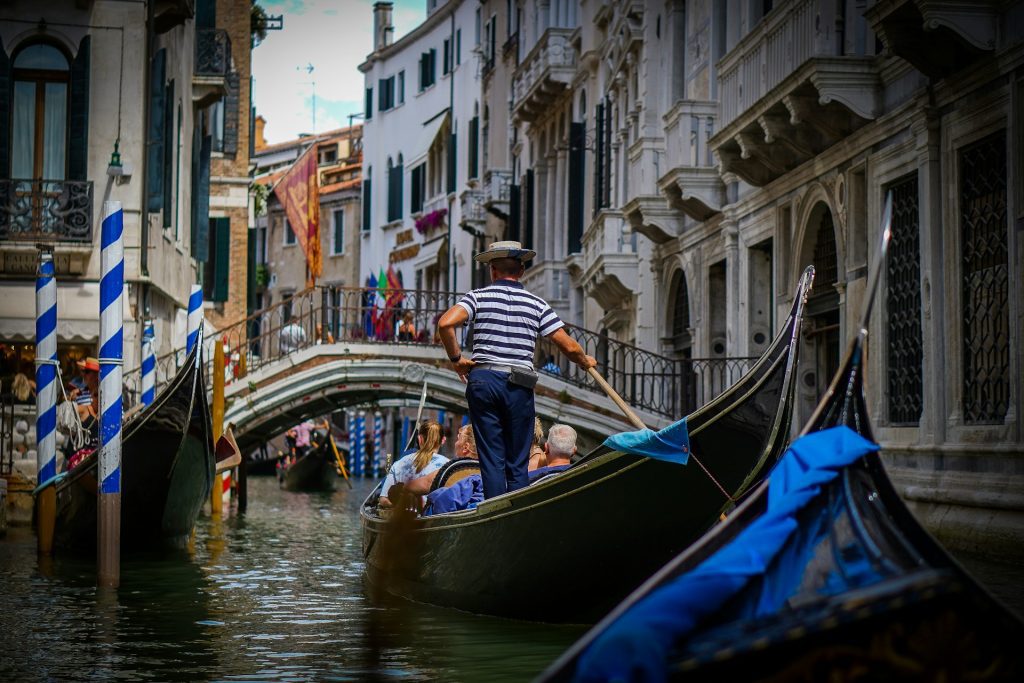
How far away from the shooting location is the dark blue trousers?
19.5ft

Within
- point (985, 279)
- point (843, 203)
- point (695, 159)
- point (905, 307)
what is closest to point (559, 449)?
point (985, 279)

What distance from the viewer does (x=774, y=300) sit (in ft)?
38.8

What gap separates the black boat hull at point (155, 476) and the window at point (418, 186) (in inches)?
861

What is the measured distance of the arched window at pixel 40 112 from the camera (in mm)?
13164

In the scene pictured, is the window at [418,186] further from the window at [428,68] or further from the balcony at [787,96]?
the balcony at [787,96]

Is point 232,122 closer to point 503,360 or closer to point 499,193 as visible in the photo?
point 499,193

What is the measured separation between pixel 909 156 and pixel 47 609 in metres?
5.29

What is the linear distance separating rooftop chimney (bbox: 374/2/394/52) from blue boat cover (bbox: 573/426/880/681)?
3405 cm

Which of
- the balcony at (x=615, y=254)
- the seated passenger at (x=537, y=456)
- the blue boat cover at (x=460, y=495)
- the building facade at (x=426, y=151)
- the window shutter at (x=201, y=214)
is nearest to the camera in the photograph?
the blue boat cover at (x=460, y=495)

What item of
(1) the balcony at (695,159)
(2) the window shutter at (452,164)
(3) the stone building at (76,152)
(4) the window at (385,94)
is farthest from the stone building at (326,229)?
(1) the balcony at (695,159)

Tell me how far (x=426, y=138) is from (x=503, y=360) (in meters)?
24.7

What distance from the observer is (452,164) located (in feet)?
96.5

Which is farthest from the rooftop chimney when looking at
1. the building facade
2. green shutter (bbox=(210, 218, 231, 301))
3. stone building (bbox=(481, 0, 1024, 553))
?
stone building (bbox=(481, 0, 1024, 553))

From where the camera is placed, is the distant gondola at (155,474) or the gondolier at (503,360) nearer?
the gondolier at (503,360)
